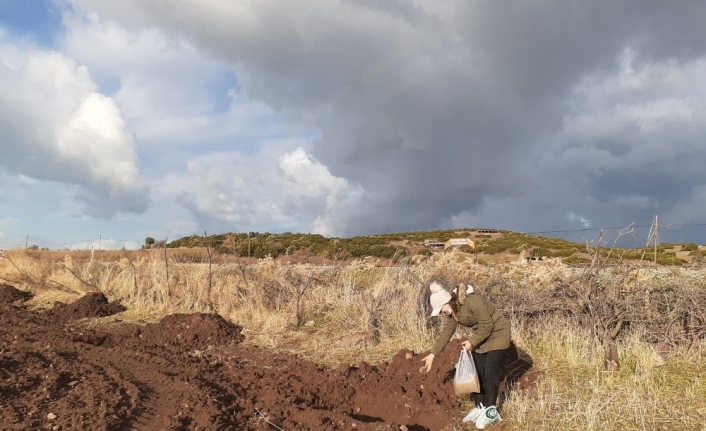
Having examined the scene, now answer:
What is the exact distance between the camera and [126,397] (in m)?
5.67

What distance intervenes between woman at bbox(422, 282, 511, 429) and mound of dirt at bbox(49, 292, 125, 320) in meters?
10.5

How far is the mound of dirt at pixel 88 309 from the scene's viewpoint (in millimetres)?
12938

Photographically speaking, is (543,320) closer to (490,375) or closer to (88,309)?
(490,375)

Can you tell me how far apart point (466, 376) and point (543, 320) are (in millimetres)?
4141

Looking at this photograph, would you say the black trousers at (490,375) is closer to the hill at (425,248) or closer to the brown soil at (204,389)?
the brown soil at (204,389)

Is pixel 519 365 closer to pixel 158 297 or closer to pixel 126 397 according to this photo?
pixel 126 397

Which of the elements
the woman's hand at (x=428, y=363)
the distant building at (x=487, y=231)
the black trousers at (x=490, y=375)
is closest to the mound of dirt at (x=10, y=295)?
the woman's hand at (x=428, y=363)

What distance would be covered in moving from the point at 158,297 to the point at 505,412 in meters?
10.6

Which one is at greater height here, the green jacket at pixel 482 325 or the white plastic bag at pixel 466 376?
the green jacket at pixel 482 325

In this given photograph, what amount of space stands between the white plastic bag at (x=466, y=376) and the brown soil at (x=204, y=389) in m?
0.51

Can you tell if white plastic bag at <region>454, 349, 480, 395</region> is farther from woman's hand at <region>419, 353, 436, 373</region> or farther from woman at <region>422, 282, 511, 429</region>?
woman's hand at <region>419, 353, 436, 373</region>

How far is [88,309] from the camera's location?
1308cm

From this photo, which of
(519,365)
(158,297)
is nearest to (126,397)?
(519,365)

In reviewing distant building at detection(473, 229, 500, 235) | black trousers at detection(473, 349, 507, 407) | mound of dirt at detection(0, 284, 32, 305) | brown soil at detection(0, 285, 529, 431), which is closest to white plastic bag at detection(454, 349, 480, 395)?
black trousers at detection(473, 349, 507, 407)
